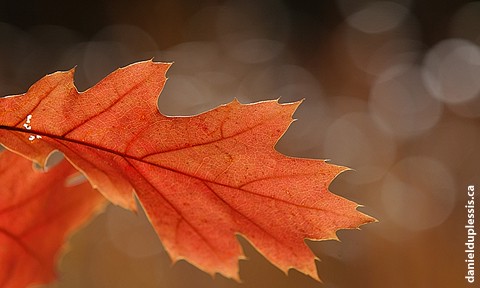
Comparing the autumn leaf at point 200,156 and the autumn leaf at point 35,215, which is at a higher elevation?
the autumn leaf at point 200,156

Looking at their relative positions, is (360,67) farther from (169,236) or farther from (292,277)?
(169,236)

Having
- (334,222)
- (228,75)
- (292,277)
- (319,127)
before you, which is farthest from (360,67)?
(334,222)

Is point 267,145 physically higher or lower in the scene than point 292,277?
higher

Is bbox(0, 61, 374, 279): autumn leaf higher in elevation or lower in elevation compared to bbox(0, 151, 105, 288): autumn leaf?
higher

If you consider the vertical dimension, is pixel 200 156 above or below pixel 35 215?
above
